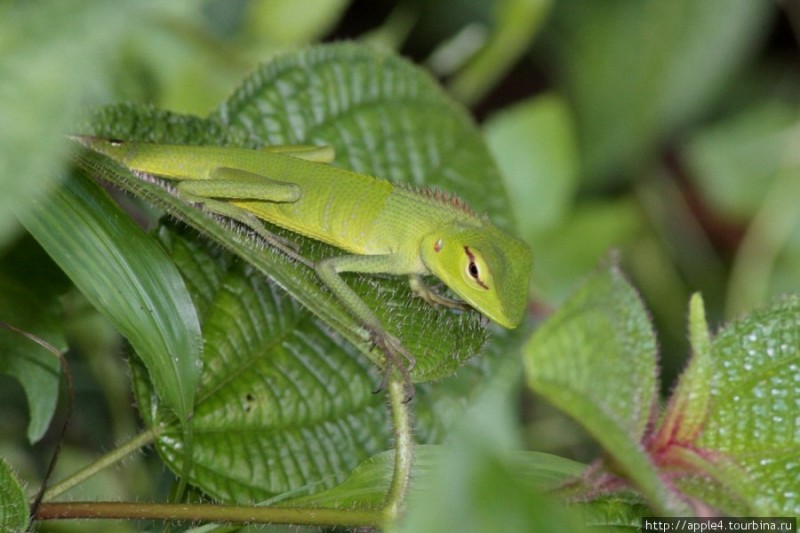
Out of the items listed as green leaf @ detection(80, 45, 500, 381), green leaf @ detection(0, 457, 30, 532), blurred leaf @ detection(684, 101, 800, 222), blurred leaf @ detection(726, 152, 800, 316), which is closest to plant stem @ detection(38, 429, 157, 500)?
green leaf @ detection(0, 457, 30, 532)

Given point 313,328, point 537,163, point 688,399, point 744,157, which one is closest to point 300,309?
point 313,328

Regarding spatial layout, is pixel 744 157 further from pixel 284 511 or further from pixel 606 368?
pixel 284 511

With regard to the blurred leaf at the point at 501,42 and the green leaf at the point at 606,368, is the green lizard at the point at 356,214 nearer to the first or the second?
the green leaf at the point at 606,368

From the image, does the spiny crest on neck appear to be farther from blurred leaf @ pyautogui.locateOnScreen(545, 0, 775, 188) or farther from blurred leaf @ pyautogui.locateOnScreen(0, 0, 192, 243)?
blurred leaf @ pyautogui.locateOnScreen(545, 0, 775, 188)

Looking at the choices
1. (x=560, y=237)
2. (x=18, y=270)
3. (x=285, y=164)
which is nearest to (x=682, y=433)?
(x=285, y=164)

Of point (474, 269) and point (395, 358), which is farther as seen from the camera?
point (474, 269)

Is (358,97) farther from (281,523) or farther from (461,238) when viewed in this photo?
(281,523)
